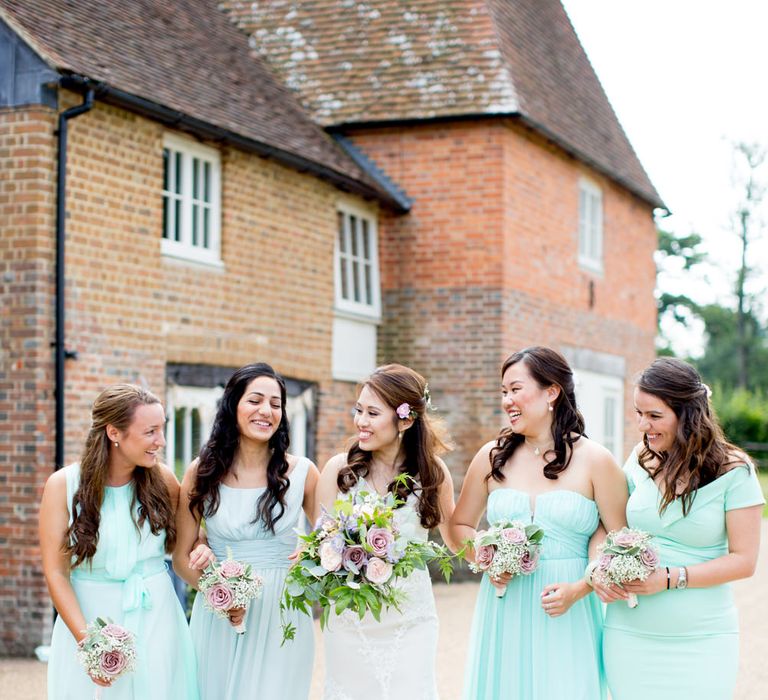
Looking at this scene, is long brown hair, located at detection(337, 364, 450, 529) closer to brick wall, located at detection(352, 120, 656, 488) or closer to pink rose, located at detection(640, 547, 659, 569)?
pink rose, located at detection(640, 547, 659, 569)

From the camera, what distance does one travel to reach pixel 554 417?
214 inches

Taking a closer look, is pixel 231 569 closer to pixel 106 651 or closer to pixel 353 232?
pixel 106 651

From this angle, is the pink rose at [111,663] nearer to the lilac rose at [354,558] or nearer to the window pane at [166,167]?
the lilac rose at [354,558]

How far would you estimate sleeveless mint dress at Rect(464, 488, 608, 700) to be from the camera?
5191mm

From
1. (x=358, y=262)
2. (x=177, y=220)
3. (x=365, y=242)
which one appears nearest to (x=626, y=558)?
(x=177, y=220)

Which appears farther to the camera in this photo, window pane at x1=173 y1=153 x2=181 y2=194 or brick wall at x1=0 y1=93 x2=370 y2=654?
window pane at x1=173 y1=153 x2=181 y2=194

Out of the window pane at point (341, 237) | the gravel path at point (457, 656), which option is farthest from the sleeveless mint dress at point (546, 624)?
the window pane at point (341, 237)

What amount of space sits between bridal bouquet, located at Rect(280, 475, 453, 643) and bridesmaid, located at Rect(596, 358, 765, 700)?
0.83 m

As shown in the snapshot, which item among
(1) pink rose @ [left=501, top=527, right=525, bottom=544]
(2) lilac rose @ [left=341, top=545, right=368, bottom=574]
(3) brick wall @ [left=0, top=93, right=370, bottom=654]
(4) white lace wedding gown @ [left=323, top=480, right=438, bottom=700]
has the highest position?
(3) brick wall @ [left=0, top=93, right=370, bottom=654]

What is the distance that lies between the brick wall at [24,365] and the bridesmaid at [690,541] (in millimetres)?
6344

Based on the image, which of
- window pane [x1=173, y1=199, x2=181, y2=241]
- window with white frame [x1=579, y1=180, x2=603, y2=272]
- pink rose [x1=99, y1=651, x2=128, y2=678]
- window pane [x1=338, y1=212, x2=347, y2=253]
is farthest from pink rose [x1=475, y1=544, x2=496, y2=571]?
window with white frame [x1=579, y1=180, x2=603, y2=272]

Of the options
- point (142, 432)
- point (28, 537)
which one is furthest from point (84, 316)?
point (142, 432)

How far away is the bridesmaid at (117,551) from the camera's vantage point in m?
5.03

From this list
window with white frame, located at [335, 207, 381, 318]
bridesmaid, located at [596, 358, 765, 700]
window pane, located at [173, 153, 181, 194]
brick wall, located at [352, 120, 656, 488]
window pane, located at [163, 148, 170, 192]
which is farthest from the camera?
brick wall, located at [352, 120, 656, 488]
